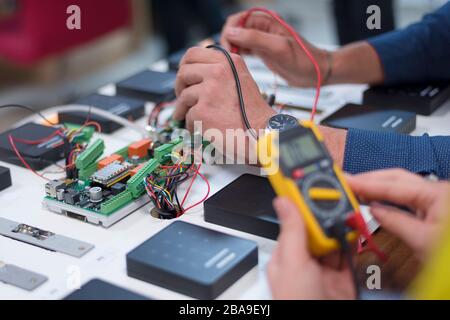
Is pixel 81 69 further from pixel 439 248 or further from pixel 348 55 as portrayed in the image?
pixel 439 248

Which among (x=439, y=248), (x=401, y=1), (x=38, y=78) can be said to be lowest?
(x=38, y=78)

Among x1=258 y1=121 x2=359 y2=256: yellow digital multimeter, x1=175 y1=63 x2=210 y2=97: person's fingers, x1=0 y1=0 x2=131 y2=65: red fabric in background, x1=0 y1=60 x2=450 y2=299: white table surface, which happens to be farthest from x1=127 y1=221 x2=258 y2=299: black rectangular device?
x1=0 y1=0 x2=131 y2=65: red fabric in background

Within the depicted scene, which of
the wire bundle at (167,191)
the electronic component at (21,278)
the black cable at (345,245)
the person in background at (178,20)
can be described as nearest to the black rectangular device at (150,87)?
the wire bundle at (167,191)

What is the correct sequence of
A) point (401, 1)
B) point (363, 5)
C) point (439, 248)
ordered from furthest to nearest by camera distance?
point (401, 1) < point (363, 5) < point (439, 248)

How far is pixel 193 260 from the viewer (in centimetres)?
88

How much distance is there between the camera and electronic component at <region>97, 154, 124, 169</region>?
112 centimetres

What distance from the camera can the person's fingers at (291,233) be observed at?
77 centimetres

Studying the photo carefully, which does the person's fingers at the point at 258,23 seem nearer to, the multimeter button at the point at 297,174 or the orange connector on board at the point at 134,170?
the orange connector on board at the point at 134,170

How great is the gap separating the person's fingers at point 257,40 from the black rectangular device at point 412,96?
23 cm

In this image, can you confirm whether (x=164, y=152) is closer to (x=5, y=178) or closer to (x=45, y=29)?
(x=5, y=178)

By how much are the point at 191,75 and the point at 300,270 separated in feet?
1.77

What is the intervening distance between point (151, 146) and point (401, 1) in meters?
2.86
